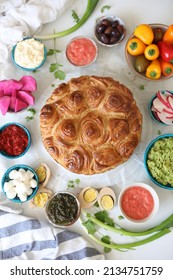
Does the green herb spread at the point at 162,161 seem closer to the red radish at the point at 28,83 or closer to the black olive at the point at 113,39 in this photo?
the black olive at the point at 113,39

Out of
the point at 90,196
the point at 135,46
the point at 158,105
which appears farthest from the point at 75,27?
the point at 90,196

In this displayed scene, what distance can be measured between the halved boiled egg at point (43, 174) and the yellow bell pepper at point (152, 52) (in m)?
0.92

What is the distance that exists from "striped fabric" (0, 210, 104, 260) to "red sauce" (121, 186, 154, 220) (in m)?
0.32

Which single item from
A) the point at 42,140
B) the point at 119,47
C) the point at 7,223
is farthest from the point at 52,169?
the point at 119,47

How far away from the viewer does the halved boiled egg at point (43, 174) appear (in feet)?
8.89

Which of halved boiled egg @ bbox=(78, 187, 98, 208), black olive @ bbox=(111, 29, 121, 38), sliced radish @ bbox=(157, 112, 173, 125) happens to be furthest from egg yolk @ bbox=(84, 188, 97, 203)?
A: black olive @ bbox=(111, 29, 121, 38)

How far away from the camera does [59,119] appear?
101 inches

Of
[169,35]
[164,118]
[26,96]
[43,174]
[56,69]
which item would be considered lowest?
[43,174]

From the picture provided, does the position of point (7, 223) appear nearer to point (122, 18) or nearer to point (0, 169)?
point (0, 169)

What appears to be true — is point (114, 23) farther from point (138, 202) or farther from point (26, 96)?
point (138, 202)

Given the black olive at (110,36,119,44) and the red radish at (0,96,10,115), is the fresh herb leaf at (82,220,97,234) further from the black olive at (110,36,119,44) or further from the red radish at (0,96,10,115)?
the black olive at (110,36,119,44)

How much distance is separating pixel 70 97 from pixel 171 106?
23.8 inches

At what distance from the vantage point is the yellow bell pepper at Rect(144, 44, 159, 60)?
8.71 feet

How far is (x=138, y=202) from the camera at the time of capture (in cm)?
265
